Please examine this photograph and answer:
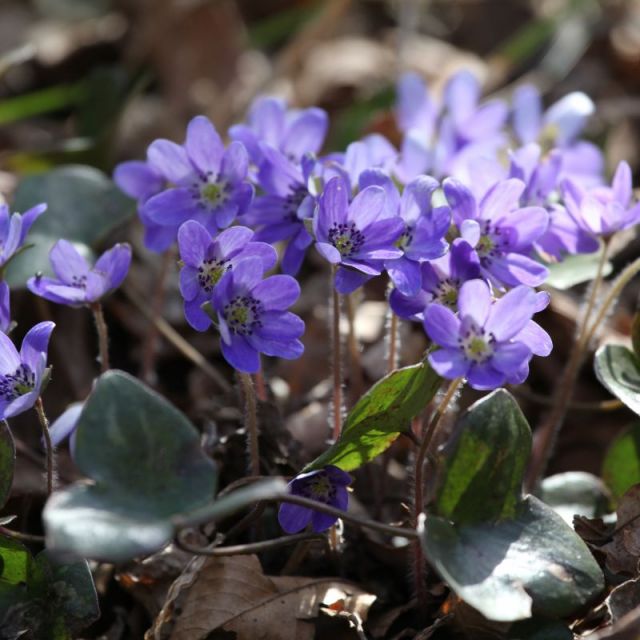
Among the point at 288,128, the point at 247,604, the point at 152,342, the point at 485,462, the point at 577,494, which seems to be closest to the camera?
the point at 485,462

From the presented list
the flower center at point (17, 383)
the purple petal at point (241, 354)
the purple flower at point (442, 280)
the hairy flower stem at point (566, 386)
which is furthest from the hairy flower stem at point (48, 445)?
the hairy flower stem at point (566, 386)

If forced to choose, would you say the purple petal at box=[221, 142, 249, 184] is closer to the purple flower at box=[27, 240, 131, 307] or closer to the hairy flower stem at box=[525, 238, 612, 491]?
the purple flower at box=[27, 240, 131, 307]

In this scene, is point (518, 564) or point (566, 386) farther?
point (566, 386)

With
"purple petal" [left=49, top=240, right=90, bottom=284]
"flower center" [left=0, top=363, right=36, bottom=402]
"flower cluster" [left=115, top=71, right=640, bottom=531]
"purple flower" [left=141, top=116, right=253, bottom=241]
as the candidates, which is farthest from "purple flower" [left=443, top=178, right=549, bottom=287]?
"flower center" [left=0, top=363, right=36, bottom=402]

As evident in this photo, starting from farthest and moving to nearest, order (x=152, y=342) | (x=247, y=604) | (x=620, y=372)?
(x=152, y=342) → (x=620, y=372) → (x=247, y=604)

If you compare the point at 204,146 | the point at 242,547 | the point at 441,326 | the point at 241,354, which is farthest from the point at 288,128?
the point at 242,547

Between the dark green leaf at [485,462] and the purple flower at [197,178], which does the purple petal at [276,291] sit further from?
the dark green leaf at [485,462]

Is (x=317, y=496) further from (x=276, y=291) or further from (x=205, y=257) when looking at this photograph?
(x=205, y=257)
